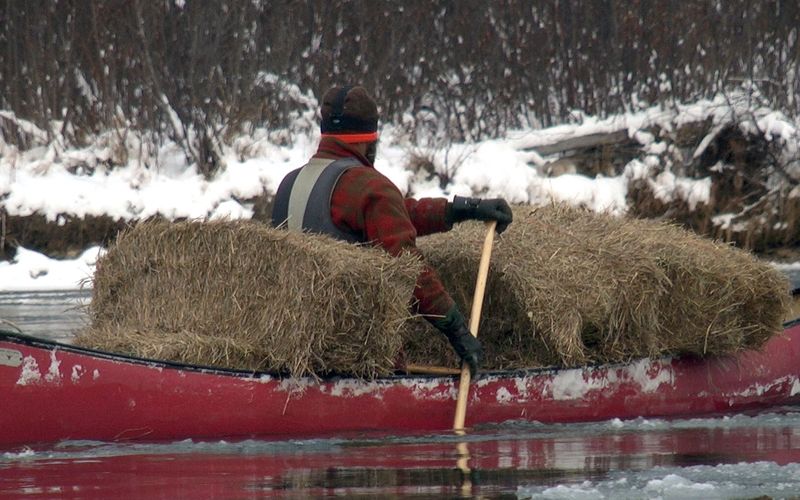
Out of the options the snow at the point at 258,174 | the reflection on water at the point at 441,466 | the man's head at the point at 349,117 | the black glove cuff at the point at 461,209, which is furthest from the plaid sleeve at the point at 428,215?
the snow at the point at 258,174

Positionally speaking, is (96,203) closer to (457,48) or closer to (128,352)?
(457,48)

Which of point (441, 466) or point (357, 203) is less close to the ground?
point (357, 203)

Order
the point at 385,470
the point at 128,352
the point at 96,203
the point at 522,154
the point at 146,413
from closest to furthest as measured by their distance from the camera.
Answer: the point at 385,470
the point at 146,413
the point at 128,352
the point at 96,203
the point at 522,154

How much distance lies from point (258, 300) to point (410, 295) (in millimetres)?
726

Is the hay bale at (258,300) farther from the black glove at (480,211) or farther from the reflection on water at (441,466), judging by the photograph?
the black glove at (480,211)

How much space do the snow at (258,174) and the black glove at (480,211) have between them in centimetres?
785

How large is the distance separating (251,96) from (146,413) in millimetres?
12155

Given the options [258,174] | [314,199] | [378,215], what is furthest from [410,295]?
[258,174]

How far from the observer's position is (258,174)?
1723 centimetres

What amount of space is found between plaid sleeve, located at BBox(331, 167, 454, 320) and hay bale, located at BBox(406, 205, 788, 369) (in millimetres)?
594

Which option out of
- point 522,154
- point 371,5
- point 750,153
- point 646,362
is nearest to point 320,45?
point 371,5

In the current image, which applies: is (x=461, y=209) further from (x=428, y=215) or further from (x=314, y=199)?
(x=314, y=199)

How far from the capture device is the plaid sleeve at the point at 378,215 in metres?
7.57

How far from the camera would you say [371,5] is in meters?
19.4
